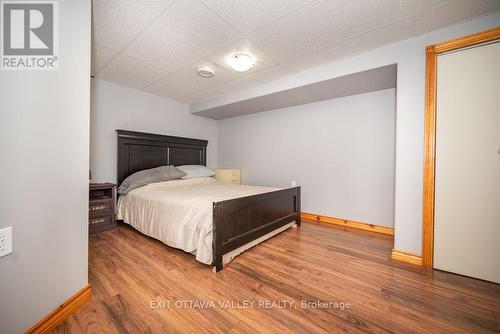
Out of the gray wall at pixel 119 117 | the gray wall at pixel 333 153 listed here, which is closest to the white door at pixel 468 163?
the gray wall at pixel 333 153

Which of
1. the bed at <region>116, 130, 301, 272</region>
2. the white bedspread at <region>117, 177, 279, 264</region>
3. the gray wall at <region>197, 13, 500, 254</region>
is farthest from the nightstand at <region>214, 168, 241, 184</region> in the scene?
the gray wall at <region>197, 13, 500, 254</region>

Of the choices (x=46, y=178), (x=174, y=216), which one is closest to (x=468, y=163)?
(x=174, y=216)

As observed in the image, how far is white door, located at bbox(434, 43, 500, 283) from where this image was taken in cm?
159

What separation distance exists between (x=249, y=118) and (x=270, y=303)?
3452mm

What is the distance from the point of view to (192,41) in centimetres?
197

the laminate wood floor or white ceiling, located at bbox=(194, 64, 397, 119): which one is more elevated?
white ceiling, located at bbox=(194, 64, 397, 119)

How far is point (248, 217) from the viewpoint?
2096 mm

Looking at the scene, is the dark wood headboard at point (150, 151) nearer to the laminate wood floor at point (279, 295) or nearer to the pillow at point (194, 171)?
the pillow at point (194, 171)

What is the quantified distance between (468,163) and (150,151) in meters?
3.97

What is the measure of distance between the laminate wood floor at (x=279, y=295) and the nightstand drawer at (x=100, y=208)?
0.68 m

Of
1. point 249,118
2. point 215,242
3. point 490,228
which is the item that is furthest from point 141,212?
point 490,228

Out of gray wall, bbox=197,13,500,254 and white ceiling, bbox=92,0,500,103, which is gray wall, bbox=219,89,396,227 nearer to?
gray wall, bbox=197,13,500,254

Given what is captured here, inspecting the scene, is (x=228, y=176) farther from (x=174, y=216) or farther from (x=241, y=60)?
(x=241, y=60)

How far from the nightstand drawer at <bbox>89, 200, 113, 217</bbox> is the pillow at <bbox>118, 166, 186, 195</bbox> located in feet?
0.80
